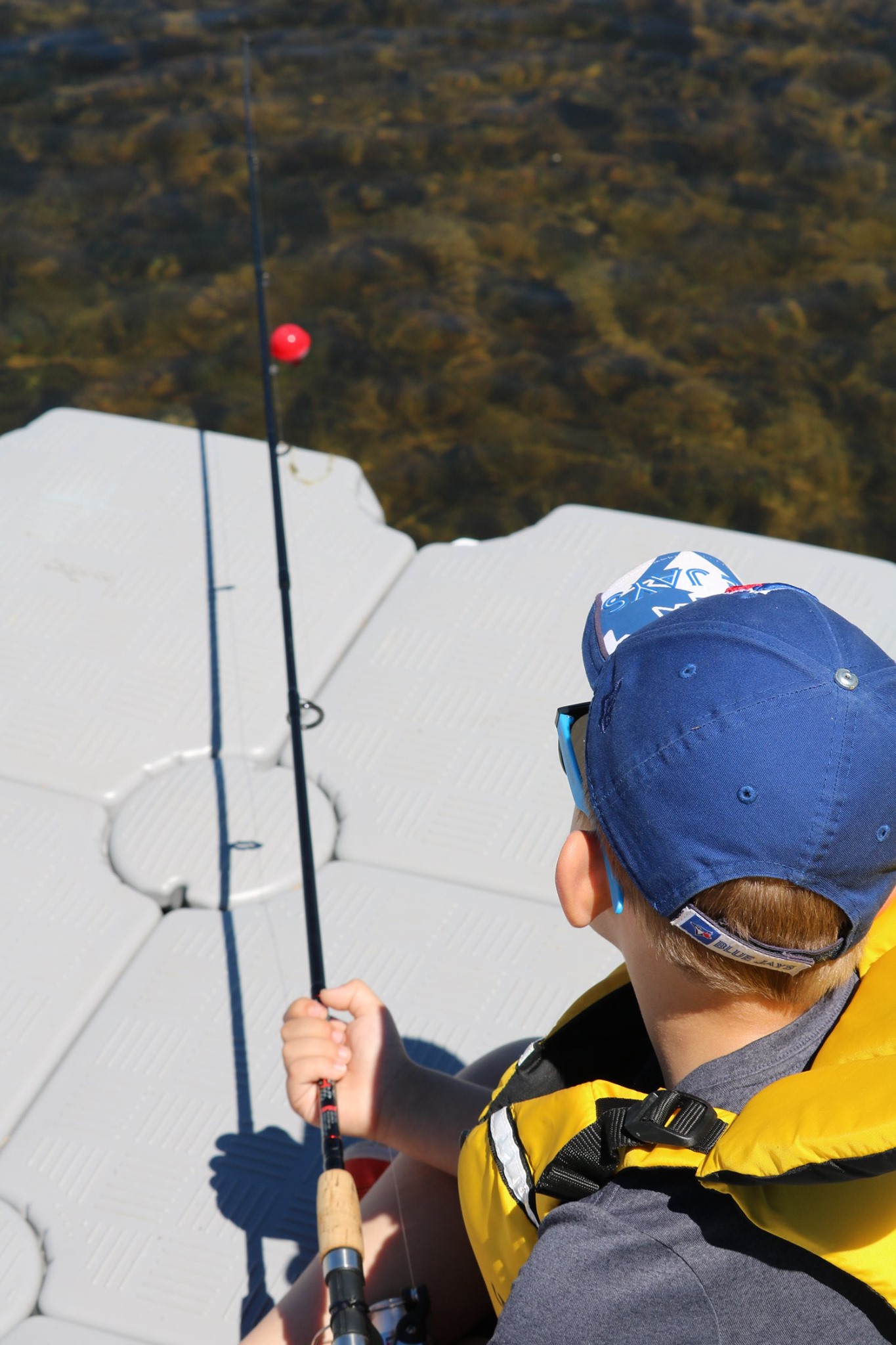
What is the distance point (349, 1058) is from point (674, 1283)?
2.19ft

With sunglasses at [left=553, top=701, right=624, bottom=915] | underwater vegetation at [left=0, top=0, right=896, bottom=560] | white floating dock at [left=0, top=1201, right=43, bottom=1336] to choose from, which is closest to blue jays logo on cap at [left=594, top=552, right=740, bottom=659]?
sunglasses at [left=553, top=701, right=624, bottom=915]

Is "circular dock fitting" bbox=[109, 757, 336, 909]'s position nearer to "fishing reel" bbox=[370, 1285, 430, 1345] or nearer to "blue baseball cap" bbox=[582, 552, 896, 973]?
"fishing reel" bbox=[370, 1285, 430, 1345]

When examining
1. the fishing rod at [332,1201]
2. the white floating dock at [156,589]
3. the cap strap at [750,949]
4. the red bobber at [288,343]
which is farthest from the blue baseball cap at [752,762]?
the red bobber at [288,343]

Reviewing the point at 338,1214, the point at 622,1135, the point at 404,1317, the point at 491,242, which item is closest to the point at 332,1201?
the point at 338,1214

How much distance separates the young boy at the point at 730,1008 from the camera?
97cm

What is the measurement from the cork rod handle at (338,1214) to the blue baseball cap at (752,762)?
1.79 feet

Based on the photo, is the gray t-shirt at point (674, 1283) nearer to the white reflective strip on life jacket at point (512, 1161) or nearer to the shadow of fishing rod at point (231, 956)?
the white reflective strip on life jacket at point (512, 1161)

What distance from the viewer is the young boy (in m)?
0.97

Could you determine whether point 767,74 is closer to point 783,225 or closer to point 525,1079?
point 783,225

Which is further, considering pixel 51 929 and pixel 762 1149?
pixel 51 929

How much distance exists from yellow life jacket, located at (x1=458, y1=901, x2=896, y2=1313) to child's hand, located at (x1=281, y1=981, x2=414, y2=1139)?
0.29m

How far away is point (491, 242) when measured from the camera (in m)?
4.81

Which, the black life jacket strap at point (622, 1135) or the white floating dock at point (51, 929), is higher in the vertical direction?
the black life jacket strap at point (622, 1135)

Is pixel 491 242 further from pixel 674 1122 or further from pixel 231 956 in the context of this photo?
pixel 674 1122
